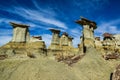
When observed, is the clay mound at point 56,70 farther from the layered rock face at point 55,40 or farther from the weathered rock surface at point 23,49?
the layered rock face at point 55,40

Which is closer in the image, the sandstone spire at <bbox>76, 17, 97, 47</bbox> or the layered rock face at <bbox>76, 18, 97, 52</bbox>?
the layered rock face at <bbox>76, 18, 97, 52</bbox>

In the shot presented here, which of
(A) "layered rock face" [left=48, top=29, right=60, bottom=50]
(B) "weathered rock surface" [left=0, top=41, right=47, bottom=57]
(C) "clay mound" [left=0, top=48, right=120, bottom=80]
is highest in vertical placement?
(A) "layered rock face" [left=48, top=29, right=60, bottom=50]

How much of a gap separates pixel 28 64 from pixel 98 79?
832 centimetres

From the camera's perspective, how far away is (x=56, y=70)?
2031 cm

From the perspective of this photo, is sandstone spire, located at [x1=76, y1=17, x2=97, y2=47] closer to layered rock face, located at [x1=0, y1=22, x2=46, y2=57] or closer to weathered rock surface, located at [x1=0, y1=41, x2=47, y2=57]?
weathered rock surface, located at [x1=0, y1=41, x2=47, y2=57]

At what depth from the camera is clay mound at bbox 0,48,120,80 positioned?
19266mm

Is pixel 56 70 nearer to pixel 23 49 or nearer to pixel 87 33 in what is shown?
pixel 87 33

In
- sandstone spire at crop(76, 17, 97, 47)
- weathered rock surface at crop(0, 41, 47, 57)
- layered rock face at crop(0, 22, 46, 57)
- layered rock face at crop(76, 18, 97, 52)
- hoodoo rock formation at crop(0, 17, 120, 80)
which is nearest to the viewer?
hoodoo rock formation at crop(0, 17, 120, 80)

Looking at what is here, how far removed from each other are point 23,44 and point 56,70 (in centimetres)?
2058

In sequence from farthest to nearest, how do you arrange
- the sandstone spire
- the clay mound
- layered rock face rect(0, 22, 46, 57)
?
1. layered rock face rect(0, 22, 46, 57)
2. the sandstone spire
3. the clay mound

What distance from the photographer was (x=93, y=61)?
84.0 feet

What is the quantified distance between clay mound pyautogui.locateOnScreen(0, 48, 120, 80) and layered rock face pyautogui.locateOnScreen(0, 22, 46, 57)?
12153 mm

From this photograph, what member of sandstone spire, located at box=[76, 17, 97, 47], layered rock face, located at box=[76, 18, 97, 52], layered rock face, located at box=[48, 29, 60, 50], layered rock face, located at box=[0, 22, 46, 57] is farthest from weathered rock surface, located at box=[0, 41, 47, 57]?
sandstone spire, located at box=[76, 17, 97, 47]

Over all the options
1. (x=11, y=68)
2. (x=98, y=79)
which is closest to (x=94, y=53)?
(x=98, y=79)
